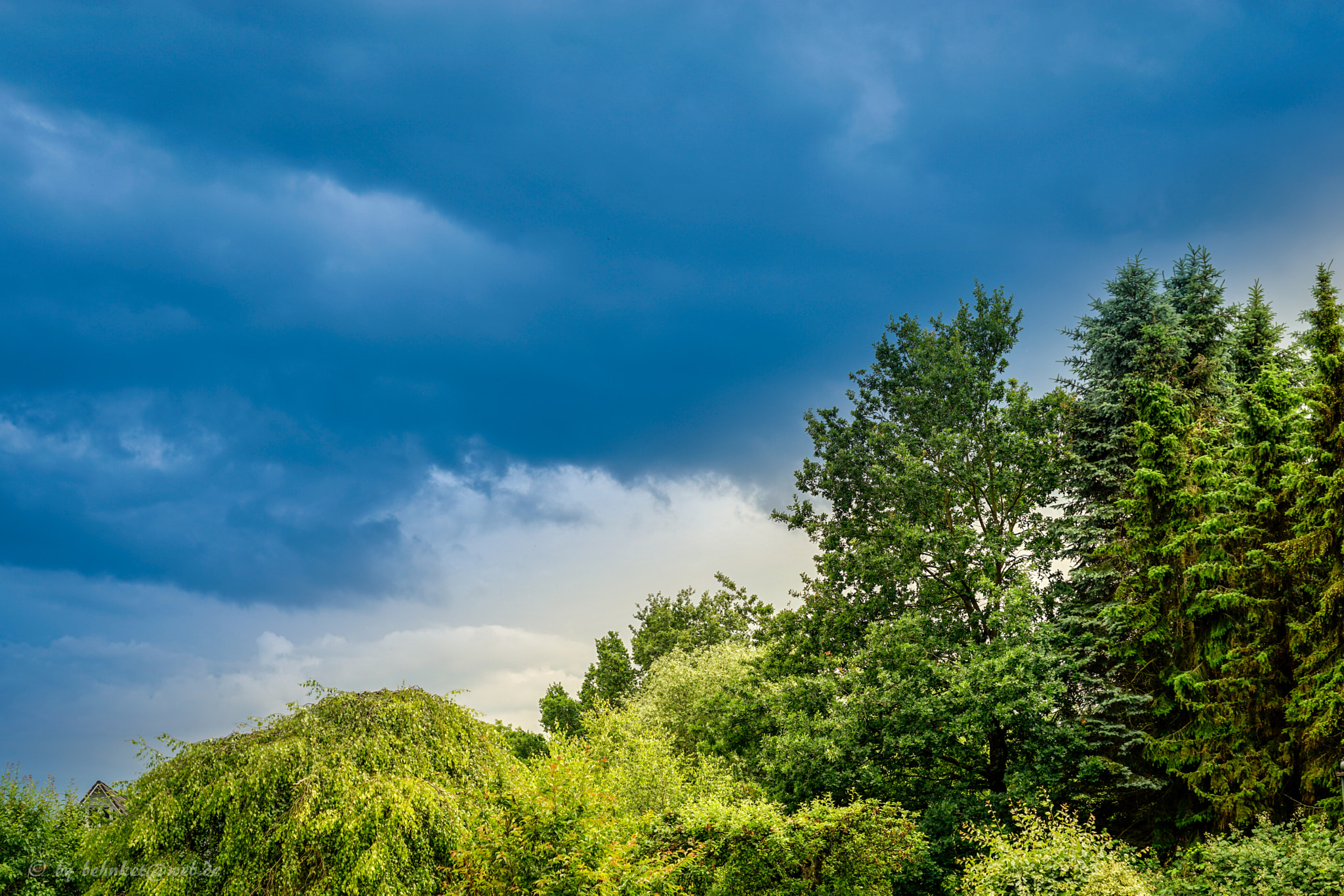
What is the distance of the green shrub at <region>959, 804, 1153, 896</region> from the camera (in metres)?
14.5

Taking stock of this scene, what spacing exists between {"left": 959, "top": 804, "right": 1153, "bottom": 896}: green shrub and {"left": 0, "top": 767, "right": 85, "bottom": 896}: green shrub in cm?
2045

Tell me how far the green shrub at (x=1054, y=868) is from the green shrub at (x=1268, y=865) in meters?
0.95

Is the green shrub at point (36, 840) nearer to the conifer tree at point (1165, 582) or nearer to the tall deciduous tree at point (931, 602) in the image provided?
the tall deciduous tree at point (931, 602)

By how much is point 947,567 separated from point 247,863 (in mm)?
17834

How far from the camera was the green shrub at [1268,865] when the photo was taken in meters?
13.7

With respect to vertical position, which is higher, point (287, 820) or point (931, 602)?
point (931, 602)

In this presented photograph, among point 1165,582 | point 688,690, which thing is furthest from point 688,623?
point 1165,582

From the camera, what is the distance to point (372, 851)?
13.4 m

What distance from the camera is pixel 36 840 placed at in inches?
838

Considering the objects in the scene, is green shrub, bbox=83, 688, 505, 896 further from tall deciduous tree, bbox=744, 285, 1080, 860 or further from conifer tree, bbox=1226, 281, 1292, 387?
conifer tree, bbox=1226, 281, 1292, 387

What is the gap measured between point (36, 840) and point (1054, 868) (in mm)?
24189

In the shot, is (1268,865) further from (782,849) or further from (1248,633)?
(782,849)

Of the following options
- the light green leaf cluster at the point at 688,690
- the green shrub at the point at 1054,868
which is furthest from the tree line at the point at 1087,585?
the light green leaf cluster at the point at 688,690

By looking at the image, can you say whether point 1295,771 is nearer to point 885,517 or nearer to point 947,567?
point 947,567
